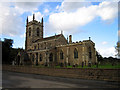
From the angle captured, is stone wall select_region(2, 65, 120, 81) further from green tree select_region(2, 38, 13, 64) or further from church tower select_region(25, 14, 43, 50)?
church tower select_region(25, 14, 43, 50)

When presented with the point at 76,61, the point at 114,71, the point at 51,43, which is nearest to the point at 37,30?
the point at 51,43

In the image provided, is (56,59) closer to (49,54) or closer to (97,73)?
(49,54)

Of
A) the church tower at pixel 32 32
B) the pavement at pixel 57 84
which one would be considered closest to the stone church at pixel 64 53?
the church tower at pixel 32 32

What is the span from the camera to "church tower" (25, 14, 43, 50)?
194ft

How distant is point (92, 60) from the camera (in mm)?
35125

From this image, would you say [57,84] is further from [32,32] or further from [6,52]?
[32,32]

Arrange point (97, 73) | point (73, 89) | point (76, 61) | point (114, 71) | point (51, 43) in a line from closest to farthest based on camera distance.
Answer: point (73, 89) < point (114, 71) < point (97, 73) < point (76, 61) < point (51, 43)

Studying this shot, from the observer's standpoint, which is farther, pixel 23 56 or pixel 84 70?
pixel 23 56

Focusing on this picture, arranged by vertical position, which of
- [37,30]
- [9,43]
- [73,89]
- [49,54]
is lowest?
[73,89]

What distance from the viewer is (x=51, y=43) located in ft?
155

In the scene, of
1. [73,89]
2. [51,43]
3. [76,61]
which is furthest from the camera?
[51,43]

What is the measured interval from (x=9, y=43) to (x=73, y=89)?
39.5m

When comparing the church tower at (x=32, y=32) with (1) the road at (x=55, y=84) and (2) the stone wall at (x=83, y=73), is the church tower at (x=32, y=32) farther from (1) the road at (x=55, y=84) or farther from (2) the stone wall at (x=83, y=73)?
(1) the road at (x=55, y=84)

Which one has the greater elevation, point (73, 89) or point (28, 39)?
point (28, 39)
